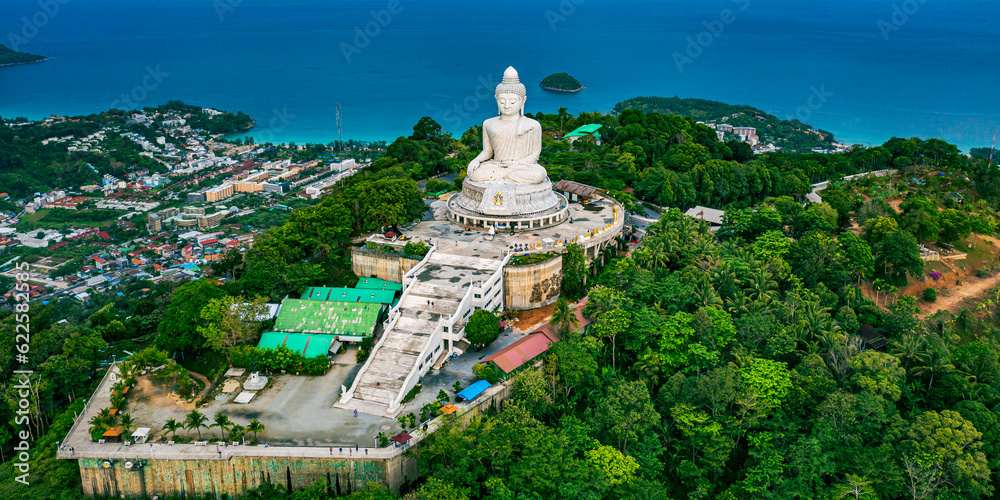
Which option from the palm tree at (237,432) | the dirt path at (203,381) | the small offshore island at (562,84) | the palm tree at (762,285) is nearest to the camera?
the palm tree at (237,432)

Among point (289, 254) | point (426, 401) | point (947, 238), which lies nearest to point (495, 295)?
point (426, 401)

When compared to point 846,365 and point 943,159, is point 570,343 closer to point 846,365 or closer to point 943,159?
point 846,365

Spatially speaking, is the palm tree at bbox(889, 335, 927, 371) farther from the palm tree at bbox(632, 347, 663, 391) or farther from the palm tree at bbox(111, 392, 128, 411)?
the palm tree at bbox(111, 392, 128, 411)

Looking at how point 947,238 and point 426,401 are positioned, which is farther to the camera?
point 947,238

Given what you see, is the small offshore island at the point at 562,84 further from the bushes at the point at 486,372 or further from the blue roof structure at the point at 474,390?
the blue roof structure at the point at 474,390

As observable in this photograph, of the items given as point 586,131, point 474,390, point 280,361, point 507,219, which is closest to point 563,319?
point 474,390

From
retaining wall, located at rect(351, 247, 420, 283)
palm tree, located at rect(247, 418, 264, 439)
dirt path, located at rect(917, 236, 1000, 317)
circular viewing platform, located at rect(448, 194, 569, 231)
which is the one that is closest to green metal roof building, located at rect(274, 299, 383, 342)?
retaining wall, located at rect(351, 247, 420, 283)

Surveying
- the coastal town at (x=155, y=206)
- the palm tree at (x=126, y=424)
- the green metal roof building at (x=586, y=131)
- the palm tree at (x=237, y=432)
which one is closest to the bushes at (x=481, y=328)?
the palm tree at (x=237, y=432)
